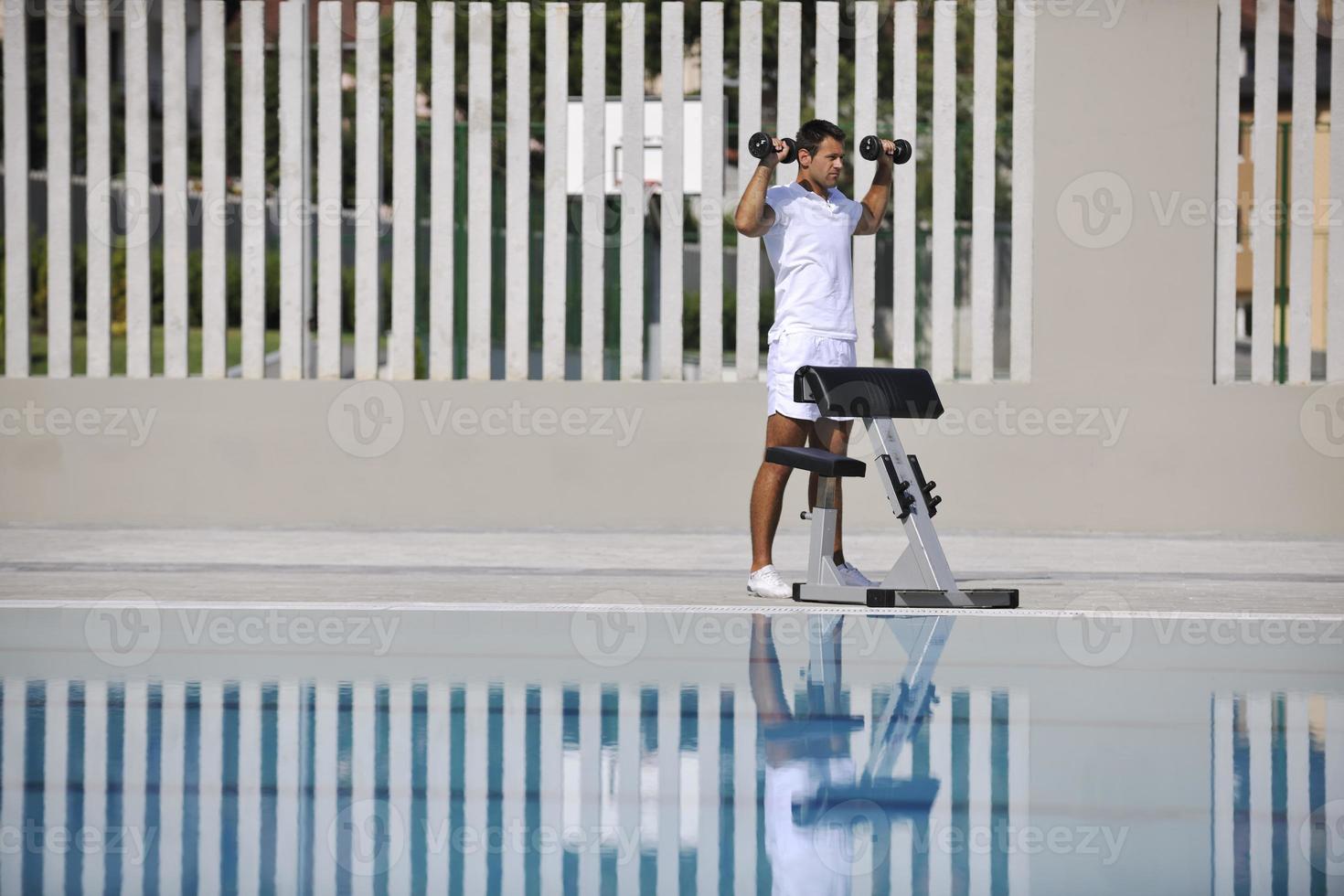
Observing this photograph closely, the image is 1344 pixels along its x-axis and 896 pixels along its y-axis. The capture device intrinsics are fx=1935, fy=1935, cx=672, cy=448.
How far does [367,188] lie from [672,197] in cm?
138

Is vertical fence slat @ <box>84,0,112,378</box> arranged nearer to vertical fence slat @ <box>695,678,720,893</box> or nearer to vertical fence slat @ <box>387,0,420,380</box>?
vertical fence slat @ <box>387,0,420,380</box>

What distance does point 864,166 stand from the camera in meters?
8.71

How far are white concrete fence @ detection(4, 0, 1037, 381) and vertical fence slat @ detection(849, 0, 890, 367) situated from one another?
0.01 m

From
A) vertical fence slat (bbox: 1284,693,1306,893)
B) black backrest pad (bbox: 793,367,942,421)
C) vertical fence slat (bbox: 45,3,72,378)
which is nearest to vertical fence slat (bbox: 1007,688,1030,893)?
vertical fence slat (bbox: 1284,693,1306,893)

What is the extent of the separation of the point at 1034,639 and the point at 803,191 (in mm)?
1867

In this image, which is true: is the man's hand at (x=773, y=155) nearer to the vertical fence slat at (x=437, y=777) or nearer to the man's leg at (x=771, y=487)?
the man's leg at (x=771, y=487)

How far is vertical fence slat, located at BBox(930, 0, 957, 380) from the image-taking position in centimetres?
857

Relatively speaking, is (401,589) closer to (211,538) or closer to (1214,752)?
(211,538)

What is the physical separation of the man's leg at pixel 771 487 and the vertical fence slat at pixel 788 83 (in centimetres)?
218

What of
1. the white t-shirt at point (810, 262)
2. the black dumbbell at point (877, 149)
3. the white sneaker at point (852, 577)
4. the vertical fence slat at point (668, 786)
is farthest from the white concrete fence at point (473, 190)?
the vertical fence slat at point (668, 786)

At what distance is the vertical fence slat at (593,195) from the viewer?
8.69 m

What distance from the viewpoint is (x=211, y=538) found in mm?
8406

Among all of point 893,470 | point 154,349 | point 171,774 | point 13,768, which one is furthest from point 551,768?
point 154,349

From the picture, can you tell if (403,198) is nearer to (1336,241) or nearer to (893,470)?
(893,470)
